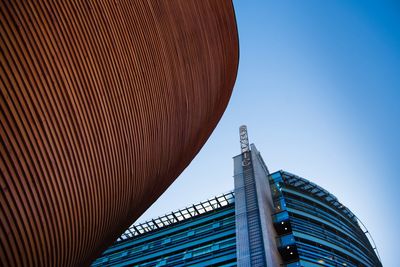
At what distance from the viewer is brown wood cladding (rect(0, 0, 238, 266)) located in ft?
15.3

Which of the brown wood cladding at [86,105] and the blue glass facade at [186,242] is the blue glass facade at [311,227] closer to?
the blue glass facade at [186,242]

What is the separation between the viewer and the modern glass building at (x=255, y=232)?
2505 centimetres

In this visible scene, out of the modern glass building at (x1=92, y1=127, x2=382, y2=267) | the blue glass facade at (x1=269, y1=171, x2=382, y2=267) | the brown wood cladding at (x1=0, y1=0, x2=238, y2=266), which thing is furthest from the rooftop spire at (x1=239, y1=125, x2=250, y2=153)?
the brown wood cladding at (x1=0, y1=0, x2=238, y2=266)

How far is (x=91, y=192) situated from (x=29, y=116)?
234 cm

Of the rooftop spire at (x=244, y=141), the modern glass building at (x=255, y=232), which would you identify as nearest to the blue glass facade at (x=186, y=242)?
the modern glass building at (x=255, y=232)

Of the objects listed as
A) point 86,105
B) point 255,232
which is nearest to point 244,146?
point 255,232

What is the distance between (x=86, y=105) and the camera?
18.9 feet

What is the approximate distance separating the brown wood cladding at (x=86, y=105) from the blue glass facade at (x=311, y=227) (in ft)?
71.3

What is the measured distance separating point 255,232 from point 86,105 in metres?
21.7

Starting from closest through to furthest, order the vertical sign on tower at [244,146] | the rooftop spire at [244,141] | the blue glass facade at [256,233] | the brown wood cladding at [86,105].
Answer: the brown wood cladding at [86,105]
the blue glass facade at [256,233]
the vertical sign on tower at [244,146]
the rooftop spire at [244,141]

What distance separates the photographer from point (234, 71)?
11.6 meters

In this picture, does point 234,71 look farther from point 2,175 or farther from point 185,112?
point 2,175

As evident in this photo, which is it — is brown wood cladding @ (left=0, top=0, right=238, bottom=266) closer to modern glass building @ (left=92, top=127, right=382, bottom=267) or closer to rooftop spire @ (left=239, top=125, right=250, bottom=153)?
modern glass building @ (left=92, top=127, right=382, bottom=267)

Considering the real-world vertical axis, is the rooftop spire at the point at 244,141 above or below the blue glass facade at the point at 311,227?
above
